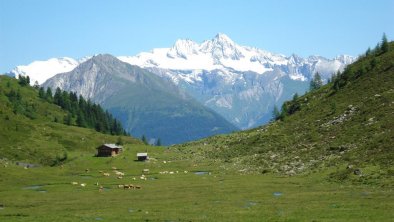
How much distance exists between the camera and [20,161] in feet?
483

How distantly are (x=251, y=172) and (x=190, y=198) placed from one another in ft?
119

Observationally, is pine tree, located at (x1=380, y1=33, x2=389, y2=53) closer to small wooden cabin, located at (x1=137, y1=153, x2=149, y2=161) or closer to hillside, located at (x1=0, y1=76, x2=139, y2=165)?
small wooden cabin, located at (x1=137, y1=153, x2=149, y2=161)

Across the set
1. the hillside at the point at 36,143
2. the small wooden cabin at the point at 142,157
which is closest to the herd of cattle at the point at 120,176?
the small wooden cabin at the point at 142,157

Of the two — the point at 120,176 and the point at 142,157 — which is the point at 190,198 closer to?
the point at 120,176

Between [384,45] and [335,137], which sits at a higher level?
[384,45]

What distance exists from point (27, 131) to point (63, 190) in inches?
3744

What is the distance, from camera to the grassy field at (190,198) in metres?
57.9

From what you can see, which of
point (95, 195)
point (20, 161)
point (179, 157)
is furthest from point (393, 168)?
point (20, 161)

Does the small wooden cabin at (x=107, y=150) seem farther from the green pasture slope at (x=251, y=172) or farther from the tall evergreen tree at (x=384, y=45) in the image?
the tall evergreen tree at (x=384, y=45)

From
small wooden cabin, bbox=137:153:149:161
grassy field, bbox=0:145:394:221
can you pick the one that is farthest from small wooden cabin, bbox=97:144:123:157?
grassy field, bbox=0:145:394:221

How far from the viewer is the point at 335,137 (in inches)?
4668

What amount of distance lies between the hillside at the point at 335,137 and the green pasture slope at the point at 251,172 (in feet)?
1.26

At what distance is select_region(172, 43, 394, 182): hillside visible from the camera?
9546 cm

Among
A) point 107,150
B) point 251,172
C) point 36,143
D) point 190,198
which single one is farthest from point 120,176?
point 36,143
